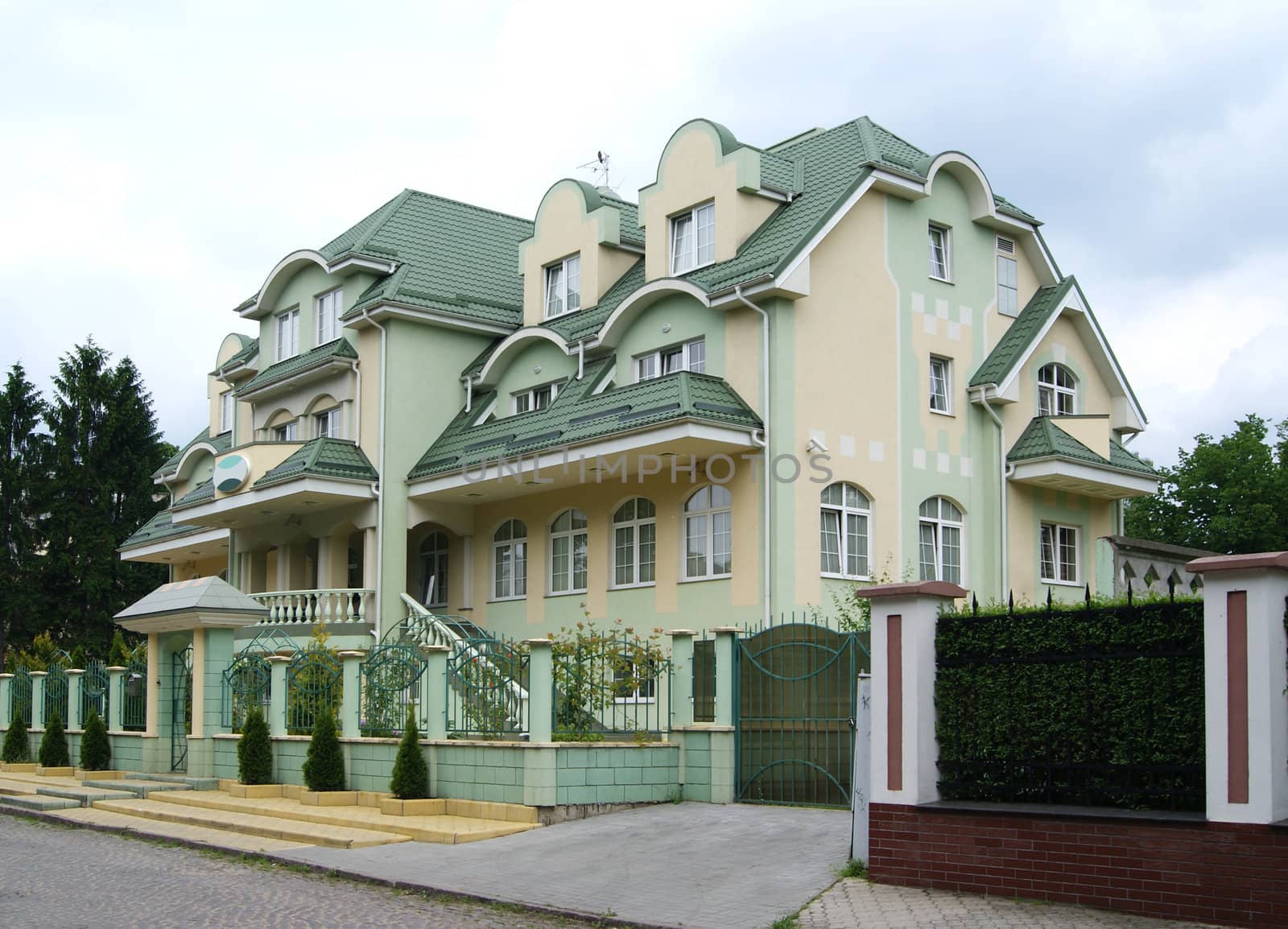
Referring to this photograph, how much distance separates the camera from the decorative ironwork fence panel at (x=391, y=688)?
59.7 ft

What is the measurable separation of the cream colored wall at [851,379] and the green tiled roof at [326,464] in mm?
9271

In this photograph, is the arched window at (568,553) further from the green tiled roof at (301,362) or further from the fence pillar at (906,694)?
the fence pillar at (906,694)

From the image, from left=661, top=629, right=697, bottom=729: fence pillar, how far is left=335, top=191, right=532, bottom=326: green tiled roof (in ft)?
43.0

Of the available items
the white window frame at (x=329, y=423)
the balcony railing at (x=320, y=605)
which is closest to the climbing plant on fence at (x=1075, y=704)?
the balcony railing at (x=320, y=605)

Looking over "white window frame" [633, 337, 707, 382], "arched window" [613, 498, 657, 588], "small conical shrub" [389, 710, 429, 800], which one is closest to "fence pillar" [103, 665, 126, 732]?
"arched window" [613, 498, 657, 588]

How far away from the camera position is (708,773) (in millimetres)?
16922

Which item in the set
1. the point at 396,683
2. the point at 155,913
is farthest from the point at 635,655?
the point at 155,913

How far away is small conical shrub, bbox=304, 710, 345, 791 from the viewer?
60.7 ft

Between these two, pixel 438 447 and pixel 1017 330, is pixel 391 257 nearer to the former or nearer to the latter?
pixel 438 447

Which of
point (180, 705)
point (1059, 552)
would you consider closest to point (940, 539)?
point (1059, 552)

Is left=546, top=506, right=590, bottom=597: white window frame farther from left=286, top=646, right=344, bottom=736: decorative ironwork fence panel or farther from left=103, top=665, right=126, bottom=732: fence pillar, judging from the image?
left=103, top=665, right=126, bottom=732: fence pillar

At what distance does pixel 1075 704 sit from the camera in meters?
10.8

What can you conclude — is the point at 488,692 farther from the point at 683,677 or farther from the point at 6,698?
the point at 6,698

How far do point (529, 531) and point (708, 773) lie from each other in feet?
36.6
